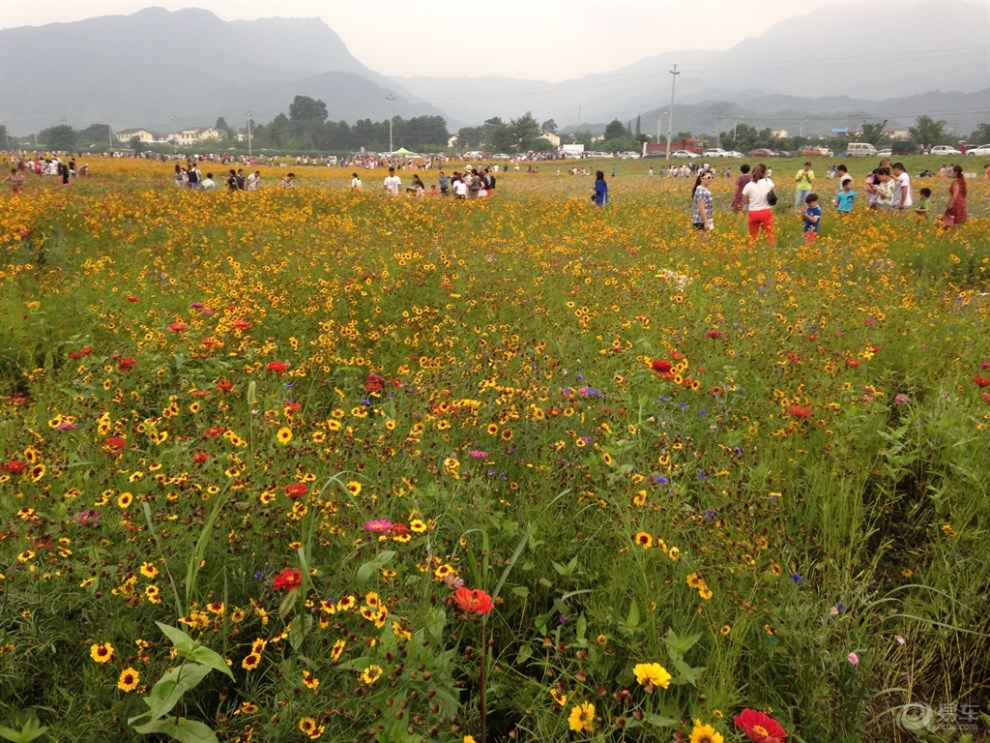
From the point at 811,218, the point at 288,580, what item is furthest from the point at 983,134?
the point at 288,580

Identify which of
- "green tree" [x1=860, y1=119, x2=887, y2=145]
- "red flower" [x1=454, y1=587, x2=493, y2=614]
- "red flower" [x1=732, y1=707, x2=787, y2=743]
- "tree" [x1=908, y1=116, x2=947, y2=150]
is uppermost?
"green tree" [x1=860, y1=119, x2=887, y2=145]

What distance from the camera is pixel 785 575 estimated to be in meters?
2.37

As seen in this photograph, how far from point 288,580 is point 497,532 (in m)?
1.02

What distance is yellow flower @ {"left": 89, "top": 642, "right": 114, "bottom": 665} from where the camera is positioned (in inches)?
63.6

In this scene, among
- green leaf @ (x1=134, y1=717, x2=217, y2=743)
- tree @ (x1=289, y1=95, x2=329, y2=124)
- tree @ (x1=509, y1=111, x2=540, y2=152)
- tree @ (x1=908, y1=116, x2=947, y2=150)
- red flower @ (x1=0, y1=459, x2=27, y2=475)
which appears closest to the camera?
green leaf @ (x1=134, y1=717, x2=217, y2=743)

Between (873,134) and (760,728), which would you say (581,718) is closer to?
(760,728)

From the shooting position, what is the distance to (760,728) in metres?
1.43

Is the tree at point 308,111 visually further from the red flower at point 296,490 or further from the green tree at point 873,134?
the red flower at point 296,490

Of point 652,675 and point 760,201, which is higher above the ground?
point 760,201

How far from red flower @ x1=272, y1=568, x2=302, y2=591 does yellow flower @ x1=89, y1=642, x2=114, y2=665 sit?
43cm

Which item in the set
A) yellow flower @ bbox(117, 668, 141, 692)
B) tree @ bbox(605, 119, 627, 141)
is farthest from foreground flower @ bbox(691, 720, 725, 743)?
tree @ bbox(605, 119, 627, 141)

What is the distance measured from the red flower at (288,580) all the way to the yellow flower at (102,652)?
43cm

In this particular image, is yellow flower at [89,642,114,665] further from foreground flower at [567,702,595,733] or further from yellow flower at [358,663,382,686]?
foreground flower at [567,702,595,733]

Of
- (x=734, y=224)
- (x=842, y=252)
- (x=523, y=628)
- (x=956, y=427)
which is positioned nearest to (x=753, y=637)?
(x=523, y=628)
